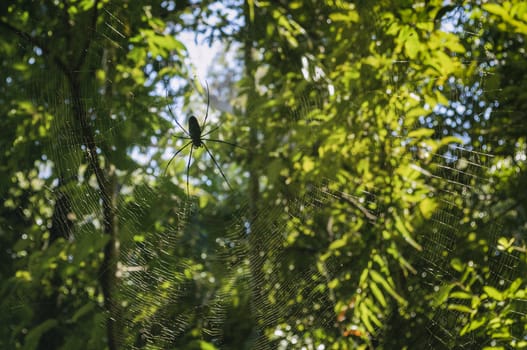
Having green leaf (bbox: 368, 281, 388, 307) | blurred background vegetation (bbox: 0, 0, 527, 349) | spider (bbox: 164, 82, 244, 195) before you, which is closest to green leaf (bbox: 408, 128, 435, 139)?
blurred background vegetation (bbox: 0, 0, 527, 349)

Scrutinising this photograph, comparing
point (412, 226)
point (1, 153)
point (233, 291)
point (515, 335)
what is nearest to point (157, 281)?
point (233, 291)

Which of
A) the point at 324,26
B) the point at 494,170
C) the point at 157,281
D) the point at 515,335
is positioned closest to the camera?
the point at 515,335

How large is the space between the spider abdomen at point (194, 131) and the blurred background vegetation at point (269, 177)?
0.15 m

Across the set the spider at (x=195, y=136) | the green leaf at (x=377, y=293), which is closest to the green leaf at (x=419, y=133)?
the green leaf at (x=377, y=293)

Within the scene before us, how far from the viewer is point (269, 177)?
175 centimetres

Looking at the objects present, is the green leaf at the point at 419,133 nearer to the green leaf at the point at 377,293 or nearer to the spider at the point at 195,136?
the green leaf at the point at 377,293

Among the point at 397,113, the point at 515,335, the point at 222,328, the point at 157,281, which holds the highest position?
the point at 397,113

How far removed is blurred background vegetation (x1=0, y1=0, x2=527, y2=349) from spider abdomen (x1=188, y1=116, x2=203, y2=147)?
15cm

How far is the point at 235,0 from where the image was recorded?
195 cm

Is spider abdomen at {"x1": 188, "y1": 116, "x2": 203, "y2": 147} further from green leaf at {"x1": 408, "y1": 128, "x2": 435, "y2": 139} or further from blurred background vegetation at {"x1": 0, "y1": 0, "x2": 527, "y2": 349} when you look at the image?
green leaf at {"x1": 408, "y1": 128, "x2": 435, "y2": 139}

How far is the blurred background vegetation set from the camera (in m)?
1.49

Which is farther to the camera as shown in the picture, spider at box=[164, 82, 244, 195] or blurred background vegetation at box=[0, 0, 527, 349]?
spider at box=[164, 82, 244, 195]

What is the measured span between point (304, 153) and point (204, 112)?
0.45m

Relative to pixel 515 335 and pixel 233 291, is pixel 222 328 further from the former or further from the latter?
pixel 515 335
